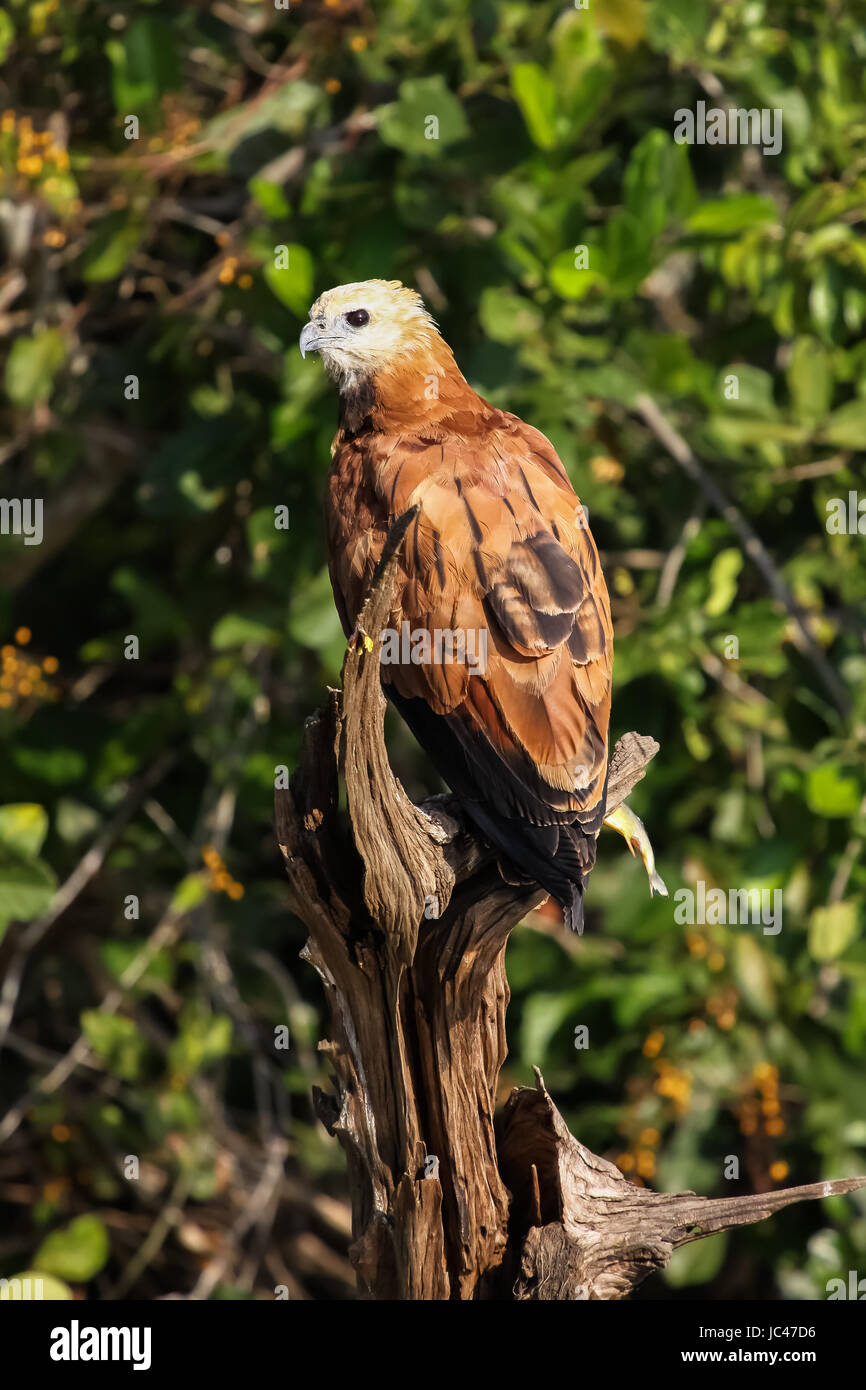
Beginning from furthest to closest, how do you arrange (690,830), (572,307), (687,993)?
1. (690,830)
2. (687,993)
3. (572,307)

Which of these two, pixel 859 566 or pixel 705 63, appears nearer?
pixel 705 63

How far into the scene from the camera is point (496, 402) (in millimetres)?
3637

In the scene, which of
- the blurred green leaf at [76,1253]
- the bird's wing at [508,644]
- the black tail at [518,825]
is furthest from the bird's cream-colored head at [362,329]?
the blurred green leaf at [76,1253]

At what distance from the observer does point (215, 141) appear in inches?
159

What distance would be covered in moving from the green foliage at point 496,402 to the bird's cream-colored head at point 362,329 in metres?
0.54

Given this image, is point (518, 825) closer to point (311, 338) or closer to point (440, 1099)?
point (440, 1099)

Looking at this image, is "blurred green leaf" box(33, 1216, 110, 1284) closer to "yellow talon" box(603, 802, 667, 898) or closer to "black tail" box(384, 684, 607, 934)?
"yellow talon" box(603, 802, 667, 898)

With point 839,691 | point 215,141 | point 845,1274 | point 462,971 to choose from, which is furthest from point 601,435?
point 845,1274

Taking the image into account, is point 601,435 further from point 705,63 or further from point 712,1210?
point 712,1210

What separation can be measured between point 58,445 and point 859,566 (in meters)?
2.54

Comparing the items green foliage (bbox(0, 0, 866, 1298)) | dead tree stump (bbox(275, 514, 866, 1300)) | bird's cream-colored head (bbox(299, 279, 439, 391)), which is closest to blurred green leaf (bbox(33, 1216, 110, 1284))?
green foliage (bbox(0, 0, 866, 1298))

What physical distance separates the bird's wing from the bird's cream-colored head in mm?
523

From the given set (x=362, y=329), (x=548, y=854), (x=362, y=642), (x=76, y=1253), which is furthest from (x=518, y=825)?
(x=76, y=1253)

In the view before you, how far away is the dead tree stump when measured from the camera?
2.43 meters
